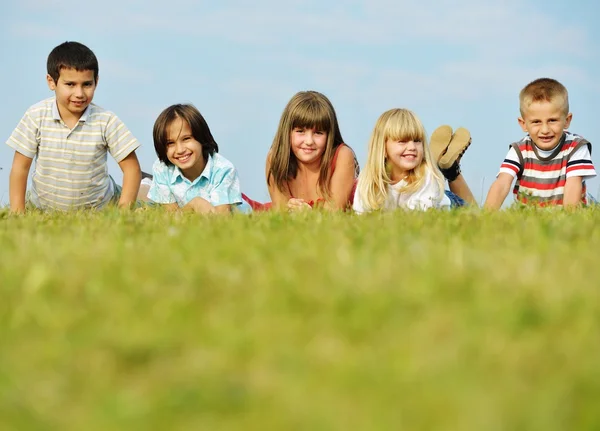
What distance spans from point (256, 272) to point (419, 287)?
2.63 feet

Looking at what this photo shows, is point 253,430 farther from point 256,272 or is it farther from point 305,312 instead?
point 256,272

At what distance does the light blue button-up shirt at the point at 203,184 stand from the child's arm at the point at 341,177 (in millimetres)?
1371

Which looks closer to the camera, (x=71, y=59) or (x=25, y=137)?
(x=71, y=59)

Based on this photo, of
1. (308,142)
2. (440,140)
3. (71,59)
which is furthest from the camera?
(440,140)

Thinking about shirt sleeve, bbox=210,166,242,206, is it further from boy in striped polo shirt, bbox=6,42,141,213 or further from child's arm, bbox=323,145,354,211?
child's arm, bbox=323,145,354,211

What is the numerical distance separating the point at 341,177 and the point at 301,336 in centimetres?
697

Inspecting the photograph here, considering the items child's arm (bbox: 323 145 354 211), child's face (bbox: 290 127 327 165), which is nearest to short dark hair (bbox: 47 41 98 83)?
child's face (bbox: 290 127 327 165)

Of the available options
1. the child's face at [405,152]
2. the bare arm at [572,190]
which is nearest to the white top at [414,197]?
the child's face at [405,152]

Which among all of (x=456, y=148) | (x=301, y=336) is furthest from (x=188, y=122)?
(x=301, y=336)

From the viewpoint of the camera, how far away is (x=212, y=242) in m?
4.71

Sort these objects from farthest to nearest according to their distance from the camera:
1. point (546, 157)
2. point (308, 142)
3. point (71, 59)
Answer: point (546, 157) < point (71, 59) < point (308, 142)

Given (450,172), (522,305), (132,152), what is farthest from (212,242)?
(450,172)

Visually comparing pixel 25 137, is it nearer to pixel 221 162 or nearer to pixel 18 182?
pixel 18 182

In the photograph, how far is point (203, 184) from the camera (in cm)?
1050
